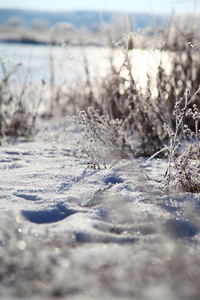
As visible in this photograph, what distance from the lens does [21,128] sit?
2.75 m

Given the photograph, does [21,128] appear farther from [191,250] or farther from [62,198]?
[191,250]

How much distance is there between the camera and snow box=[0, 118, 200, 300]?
0.82 m

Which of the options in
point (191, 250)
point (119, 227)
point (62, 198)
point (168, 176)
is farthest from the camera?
point (168, 176)

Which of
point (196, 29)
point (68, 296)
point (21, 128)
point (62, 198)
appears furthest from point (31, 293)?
point (196, 29)

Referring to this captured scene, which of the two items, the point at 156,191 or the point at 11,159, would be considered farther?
the point at 11,159

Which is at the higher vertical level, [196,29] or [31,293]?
[196,29]

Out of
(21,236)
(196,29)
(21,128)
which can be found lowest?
(21,128)

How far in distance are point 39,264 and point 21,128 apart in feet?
6.62

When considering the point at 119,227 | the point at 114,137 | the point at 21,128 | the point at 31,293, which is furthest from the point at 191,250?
the point at 21,128

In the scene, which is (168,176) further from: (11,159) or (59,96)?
(59,96)

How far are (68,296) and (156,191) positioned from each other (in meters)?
0.71

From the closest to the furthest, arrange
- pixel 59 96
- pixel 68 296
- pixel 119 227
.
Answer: pixel 68 296 < pixel 119 227 < pixel 59 96

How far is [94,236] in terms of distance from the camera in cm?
105

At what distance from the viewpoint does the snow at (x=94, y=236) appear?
2.68ft
